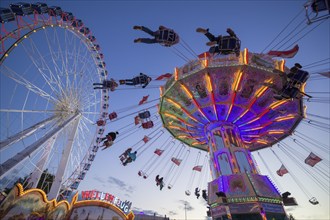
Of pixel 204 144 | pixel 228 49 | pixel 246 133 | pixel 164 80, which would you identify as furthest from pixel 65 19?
pixel 246 133

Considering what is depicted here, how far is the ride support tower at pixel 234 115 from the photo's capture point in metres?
15.0

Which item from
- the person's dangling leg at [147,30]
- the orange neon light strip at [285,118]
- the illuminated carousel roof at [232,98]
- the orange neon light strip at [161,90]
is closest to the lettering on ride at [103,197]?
the illuminated carousel roof at [232,98]

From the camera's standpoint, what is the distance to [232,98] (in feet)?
60.6

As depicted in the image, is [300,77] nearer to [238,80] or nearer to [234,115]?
[238,80]

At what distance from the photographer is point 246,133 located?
2209 centimetres

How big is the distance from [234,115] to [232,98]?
84.5 inches

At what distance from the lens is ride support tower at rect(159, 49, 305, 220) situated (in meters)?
15.0

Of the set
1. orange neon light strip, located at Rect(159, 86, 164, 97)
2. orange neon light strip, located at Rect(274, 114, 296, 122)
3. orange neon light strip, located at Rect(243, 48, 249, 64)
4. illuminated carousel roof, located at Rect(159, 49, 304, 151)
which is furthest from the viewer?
orange neon light strip, located at Rect(159, 86, 164, 97)

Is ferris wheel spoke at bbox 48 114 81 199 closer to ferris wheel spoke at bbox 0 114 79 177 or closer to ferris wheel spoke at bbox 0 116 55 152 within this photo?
ferris wheel spoke at bbox 0 116 55 152

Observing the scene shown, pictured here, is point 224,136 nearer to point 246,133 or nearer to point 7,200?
point 246,133

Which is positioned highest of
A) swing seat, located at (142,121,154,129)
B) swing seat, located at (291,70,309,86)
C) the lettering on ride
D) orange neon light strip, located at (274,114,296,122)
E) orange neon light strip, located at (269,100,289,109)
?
orange neon light strip, located at (269,100,289,109)

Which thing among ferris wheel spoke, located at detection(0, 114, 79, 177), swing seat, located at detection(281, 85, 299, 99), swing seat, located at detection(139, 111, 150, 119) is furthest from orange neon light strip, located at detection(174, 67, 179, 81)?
ferris wheel spoke, located at detection(0, 114, 79, 177)

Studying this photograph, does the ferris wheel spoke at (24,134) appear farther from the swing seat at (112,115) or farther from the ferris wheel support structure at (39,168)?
the swing seat at (112,115)

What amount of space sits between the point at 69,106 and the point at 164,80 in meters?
9.56
